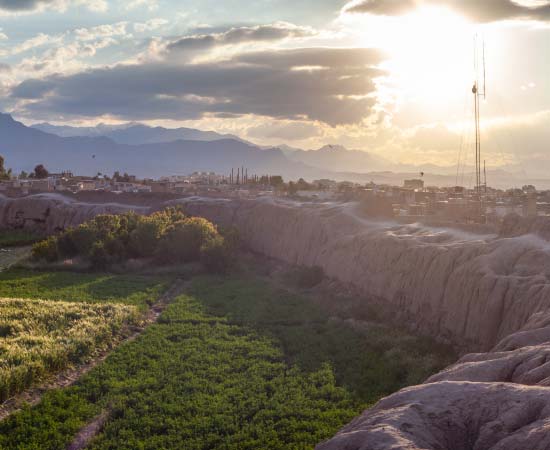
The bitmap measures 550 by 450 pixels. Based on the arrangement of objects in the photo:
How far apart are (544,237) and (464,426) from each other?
16.7 meters

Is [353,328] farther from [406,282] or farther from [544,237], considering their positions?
[544,237]

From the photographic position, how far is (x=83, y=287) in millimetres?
32406

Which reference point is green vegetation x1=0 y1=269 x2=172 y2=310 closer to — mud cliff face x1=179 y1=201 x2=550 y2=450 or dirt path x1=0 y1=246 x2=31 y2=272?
dirt path x1=0 y1=246 x2=31 y2=272

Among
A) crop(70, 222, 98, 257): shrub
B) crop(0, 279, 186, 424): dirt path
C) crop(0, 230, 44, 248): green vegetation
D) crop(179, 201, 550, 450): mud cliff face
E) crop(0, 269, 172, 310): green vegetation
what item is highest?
crop(179, 201, 550, 450): mud cliff face

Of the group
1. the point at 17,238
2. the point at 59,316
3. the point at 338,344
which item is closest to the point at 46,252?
the point at 17,238

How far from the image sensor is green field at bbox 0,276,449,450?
13.9 m

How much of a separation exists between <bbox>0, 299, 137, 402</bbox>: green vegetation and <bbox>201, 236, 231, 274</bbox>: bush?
43.7ft

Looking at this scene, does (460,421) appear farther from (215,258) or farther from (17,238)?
(17,238)

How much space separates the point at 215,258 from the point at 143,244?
Answer: 22.1ft

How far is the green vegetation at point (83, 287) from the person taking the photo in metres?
29.2

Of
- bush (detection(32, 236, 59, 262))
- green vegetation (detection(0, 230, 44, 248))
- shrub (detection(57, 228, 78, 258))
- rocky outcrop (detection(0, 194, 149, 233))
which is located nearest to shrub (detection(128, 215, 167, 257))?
shrub (detection(57, 228, 78, 258))

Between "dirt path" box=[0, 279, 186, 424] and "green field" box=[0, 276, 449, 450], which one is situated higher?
"green field" box=[0, 276, 449, 450]

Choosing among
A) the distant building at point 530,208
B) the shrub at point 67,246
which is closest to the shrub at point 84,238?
the shrub at point 67,246

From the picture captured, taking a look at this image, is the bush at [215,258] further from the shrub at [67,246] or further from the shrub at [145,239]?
the shrub at [67,246]
